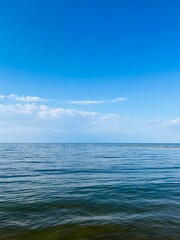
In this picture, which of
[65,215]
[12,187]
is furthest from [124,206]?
[12,187]

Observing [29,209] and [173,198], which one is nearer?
[29,209]

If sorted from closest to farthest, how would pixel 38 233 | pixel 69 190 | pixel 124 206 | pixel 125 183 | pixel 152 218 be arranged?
1. pixel 38 233
2. pixel 152 218
3. pixel 124 206
4. pixel 69 190
5. pixel 125 183

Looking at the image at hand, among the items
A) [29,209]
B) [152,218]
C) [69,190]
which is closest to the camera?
[152,218]

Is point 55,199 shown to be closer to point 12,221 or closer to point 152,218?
point 12,221

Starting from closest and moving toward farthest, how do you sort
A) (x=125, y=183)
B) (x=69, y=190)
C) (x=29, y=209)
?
(x=29, y=209), (x=69, y=190), (x=125, y=183)

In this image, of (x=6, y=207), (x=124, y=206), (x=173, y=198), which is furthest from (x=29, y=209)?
(x=173, y=198)

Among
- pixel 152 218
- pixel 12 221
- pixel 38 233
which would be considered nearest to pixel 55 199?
pixel 12 221

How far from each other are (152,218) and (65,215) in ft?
15.0

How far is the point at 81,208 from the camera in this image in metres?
11.9

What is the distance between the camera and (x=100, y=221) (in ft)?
32.7

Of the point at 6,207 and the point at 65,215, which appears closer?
the point at 65,215

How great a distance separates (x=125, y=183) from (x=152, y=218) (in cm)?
853

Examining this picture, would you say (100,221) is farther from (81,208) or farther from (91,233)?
(81,208)

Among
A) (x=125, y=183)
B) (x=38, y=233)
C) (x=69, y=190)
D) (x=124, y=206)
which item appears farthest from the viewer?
(x=125, y=183)
